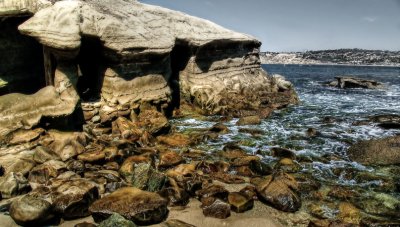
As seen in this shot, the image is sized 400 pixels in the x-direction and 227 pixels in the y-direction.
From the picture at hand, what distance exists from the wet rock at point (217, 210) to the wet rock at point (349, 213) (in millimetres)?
2458

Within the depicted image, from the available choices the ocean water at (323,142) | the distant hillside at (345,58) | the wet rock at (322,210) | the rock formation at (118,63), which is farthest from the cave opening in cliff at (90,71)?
the distant hillside at (345,58)

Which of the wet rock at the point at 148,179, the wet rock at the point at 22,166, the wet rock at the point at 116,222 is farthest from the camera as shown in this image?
the wet rock at the point at 22,166

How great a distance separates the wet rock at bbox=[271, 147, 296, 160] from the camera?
11180mm

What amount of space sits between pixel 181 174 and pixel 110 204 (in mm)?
2617

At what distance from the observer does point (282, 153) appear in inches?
445

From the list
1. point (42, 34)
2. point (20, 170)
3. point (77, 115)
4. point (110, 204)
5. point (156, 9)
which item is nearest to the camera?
point (110, 204)

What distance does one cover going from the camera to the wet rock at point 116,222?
19.7 feet

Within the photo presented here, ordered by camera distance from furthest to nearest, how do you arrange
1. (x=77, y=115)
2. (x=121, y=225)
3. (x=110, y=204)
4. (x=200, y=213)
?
(x=77, y=115), (x=200, y=213), (x=110, y=204), (x=121, y=225)

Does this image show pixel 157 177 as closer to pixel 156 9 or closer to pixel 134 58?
pixel 134 58

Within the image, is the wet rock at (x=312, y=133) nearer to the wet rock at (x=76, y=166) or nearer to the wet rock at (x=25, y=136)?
the wet rock at (x=76, y=166)

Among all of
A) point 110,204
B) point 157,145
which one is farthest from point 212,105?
point 110,204

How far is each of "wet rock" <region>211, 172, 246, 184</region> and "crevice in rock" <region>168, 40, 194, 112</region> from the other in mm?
9222

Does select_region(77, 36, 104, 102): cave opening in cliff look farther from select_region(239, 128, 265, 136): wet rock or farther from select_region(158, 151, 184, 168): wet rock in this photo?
select_region(239, 128, 265, 136): wet rock

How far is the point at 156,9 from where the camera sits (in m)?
18.5
